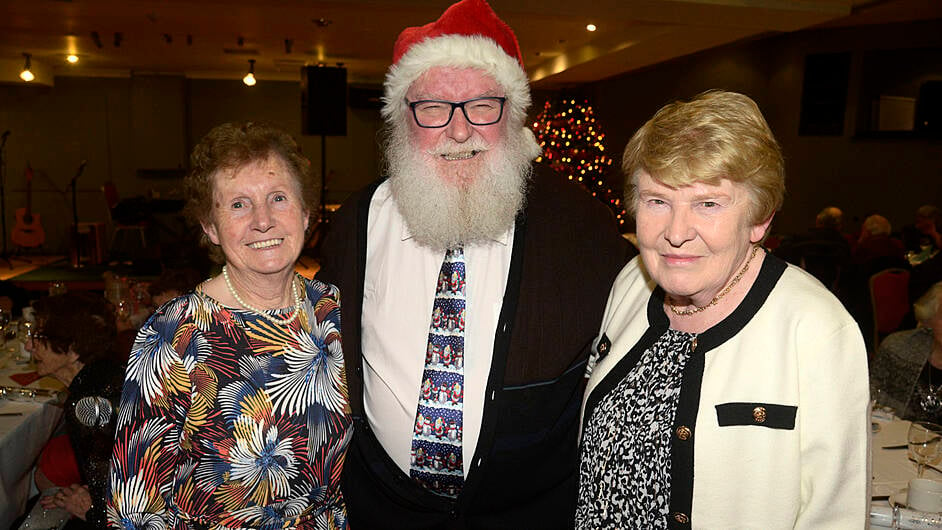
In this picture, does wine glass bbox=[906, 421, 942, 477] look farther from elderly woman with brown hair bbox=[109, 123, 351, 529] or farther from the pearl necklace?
the pearl necklace

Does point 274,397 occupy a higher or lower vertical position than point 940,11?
lower

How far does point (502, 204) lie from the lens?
2.23 metres

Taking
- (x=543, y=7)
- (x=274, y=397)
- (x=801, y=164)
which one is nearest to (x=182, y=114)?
(x=543, y=7)

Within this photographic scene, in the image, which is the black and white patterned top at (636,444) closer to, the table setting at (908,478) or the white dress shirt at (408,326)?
the white dress shirt at (408,326)

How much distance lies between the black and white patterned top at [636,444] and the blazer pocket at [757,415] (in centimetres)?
12

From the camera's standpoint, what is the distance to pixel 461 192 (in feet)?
7.46

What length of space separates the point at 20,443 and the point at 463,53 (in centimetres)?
269

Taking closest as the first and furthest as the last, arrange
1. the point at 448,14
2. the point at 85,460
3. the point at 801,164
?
the point at 448,14 < the point at 85,460 < the point at 801,164

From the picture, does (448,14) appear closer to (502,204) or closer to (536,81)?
(502,204)

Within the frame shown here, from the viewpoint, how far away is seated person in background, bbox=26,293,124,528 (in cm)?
271

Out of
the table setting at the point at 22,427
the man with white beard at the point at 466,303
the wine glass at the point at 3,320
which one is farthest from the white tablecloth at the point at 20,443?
the man with white beard at the point at 466,303

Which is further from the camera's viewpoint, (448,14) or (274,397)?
(448,14)

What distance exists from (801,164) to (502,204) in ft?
33.4

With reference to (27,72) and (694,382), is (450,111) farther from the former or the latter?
(27,72)
